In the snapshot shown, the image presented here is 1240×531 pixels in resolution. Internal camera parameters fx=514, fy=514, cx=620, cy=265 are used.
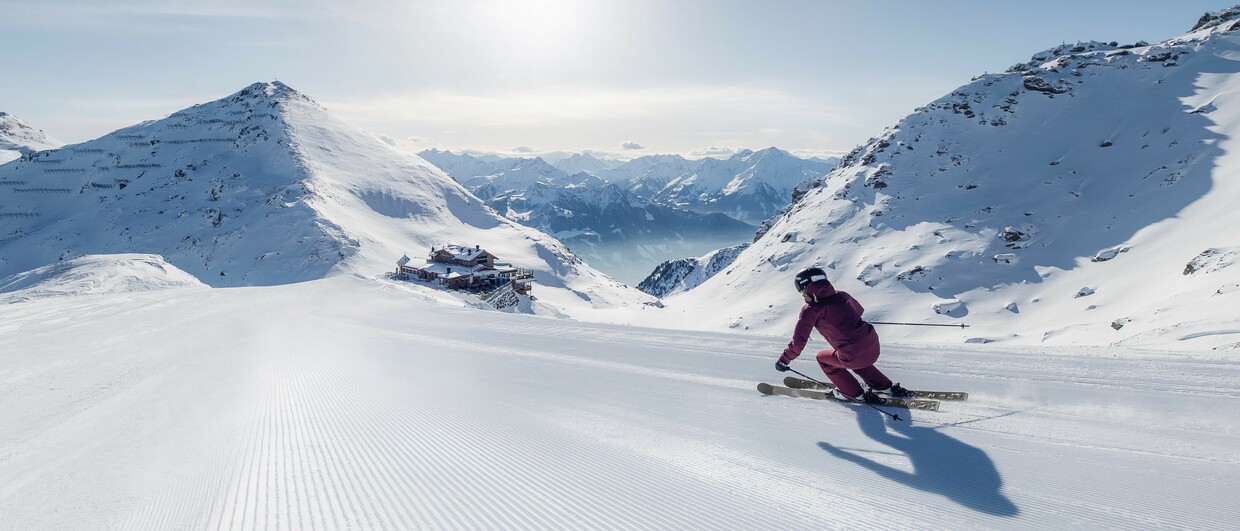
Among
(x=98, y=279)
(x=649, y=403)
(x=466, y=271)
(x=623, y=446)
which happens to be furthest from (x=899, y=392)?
(x=466, y=271)

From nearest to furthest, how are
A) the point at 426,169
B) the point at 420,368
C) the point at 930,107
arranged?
the point at 420,368
the point at 930,107
the point at 426,169

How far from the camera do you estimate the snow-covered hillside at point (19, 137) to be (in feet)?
532

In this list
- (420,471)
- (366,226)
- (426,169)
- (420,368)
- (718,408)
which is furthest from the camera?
(426,169)

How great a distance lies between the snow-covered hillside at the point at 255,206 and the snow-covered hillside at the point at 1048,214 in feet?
124

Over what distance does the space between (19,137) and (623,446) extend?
272m

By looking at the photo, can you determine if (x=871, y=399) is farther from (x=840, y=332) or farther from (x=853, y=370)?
(x=840, y=332)

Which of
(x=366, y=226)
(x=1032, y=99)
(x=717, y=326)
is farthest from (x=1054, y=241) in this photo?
(x=366, y=226)

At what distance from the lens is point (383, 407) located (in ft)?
25.2

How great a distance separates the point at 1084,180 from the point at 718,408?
2010 inches

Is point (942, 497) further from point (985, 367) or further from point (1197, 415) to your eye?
point (985, 367)

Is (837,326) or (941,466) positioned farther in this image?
(837,326)

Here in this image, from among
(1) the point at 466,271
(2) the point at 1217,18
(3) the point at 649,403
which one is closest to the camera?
(3) the point at 649,403

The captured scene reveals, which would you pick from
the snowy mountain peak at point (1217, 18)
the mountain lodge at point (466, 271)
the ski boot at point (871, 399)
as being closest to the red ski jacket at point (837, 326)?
the ski boot at point (871, 399)

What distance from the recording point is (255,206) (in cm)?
8838
